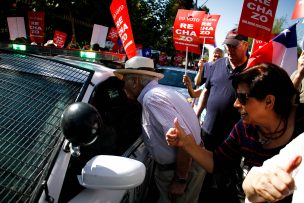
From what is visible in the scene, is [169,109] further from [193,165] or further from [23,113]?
[23,113]

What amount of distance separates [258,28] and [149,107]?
2458 mm

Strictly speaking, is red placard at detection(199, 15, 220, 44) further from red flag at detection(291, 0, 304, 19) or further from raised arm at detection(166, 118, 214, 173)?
raised arm at detection(166, 118, 214, 173)

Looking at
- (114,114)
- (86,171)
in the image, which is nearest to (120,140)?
(114,114)

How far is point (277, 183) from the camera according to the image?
0.81 m

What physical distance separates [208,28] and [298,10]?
2.73 meters

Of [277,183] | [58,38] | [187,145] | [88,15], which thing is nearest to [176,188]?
[187,145]

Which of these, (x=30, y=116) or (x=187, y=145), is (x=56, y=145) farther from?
(x=187, y=145)

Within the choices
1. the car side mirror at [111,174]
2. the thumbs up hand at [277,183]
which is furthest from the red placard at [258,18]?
the thumbs up hand at [277,183]

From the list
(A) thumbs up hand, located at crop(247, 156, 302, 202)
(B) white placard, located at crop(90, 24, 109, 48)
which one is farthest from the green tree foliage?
(A) thumbs up hand, located at crop(247, 156, 302, 202)

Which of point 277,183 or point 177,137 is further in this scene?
point 177,137

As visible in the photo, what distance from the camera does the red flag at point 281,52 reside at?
350 centimetres

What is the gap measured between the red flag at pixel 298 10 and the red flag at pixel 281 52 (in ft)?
1.36

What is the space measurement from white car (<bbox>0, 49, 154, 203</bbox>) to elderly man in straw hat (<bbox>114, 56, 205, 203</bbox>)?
0.18 meters

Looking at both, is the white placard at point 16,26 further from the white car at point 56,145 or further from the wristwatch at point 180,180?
the wristwatch at point 180,180
